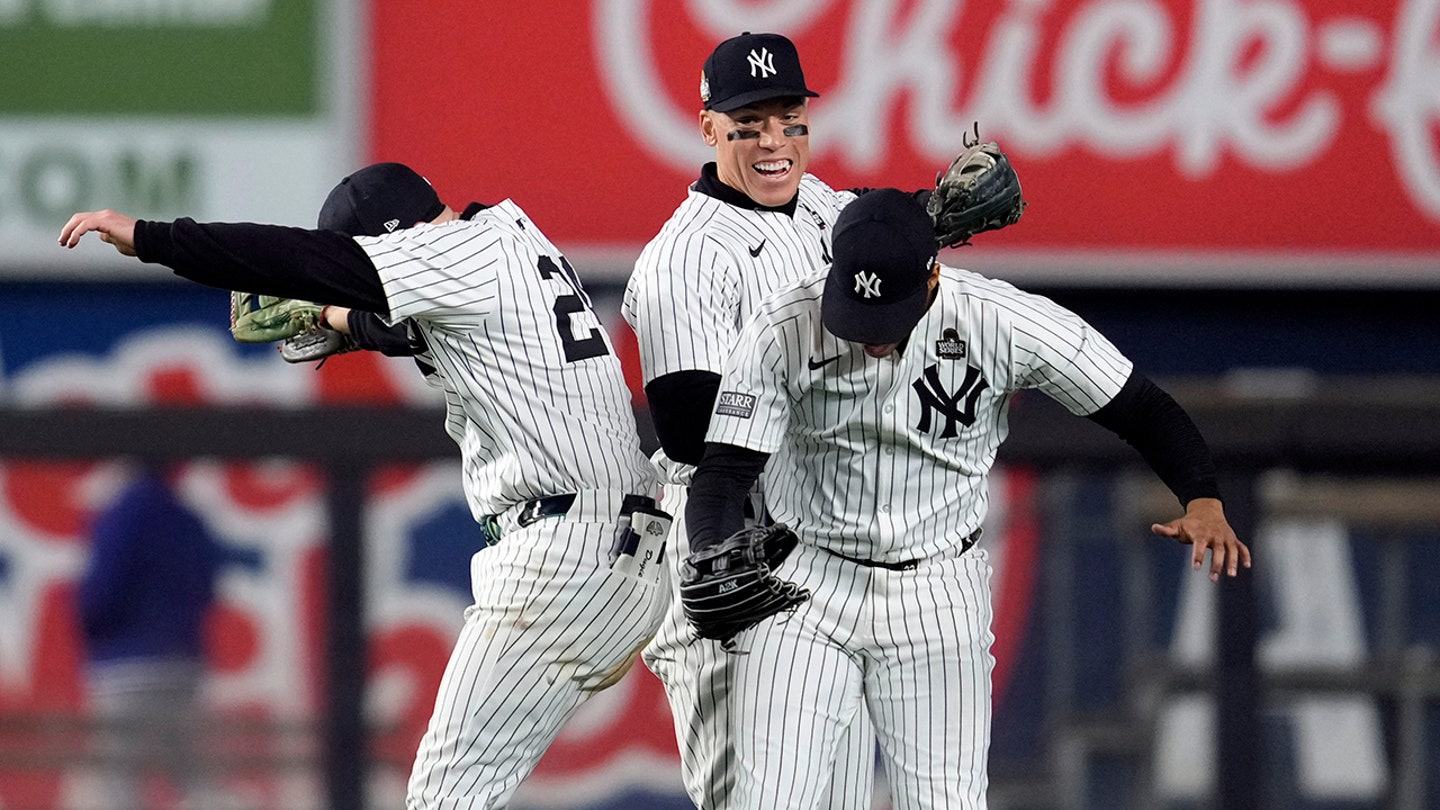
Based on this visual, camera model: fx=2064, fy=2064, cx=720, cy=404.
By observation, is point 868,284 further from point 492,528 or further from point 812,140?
point 812,140

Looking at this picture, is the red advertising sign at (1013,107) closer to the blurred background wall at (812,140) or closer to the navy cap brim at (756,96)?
the blurred background wall at (812,140)

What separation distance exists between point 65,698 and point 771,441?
109 inches

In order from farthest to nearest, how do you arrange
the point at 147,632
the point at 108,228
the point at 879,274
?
the point at 147,632 < the point at 879,274 < the point at 108,228

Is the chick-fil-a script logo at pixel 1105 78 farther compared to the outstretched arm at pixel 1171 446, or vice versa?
the chick-fil-a script logo at pixel 1105 78

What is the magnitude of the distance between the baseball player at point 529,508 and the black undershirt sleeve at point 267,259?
20 centimetres

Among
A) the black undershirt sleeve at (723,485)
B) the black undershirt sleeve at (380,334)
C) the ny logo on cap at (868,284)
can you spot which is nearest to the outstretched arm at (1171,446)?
the ny logo on cap at (868,284)

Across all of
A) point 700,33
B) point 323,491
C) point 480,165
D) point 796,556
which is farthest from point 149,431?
point 796,556

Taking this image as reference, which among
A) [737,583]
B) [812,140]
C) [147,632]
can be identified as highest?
[812,140]

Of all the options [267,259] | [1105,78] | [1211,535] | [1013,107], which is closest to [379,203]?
[267,259]

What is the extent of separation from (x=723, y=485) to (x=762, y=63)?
2.44 feet

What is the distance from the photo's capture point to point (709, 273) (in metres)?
3.29

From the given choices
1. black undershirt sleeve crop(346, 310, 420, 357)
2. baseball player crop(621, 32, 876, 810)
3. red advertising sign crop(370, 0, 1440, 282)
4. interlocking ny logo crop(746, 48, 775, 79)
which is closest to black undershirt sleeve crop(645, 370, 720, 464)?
baseball player crop(621, 32, 876, 810)

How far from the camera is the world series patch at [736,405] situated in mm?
3010

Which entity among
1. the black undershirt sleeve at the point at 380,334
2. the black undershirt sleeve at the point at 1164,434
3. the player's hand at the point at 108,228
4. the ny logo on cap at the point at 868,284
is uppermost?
the player's hand at the point at 108,228
